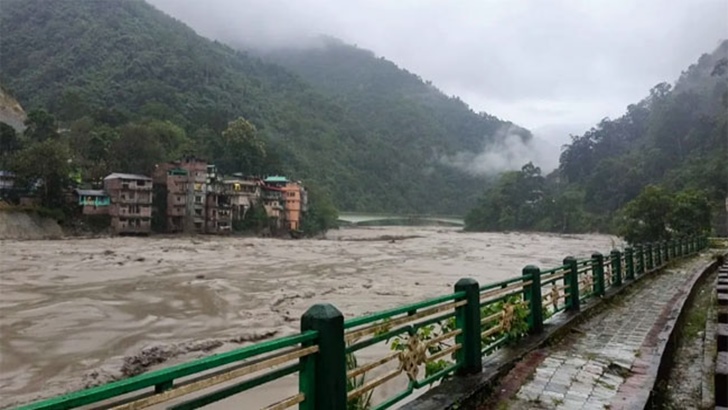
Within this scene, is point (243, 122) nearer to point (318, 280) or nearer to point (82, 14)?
point (318, 280)

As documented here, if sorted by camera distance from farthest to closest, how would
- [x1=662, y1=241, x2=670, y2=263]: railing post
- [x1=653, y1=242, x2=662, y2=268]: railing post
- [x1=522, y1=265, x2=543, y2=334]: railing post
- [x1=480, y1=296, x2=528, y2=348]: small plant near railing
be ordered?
[x1=662, y1=241, x2=670, y2=263]: railing post
[x1=653, y1=242, x2=662, y2=268]: railing post
[x1=522, y1=265, x2=543, y2=334]: railing post
[x1=480, y1=296, x2=528, y2=348]: small plant near railing

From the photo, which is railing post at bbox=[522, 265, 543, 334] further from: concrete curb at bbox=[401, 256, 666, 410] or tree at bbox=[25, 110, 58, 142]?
tree at bbox=[25, 110, 58, 142]

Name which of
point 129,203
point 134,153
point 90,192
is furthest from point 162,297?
point 134,153

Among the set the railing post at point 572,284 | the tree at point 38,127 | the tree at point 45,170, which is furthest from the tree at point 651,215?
the tree at point 38,127

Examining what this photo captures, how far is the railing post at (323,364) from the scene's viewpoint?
3.06 metres

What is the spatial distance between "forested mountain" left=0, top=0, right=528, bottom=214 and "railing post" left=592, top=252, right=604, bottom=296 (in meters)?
54.7

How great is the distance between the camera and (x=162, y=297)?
19.3m

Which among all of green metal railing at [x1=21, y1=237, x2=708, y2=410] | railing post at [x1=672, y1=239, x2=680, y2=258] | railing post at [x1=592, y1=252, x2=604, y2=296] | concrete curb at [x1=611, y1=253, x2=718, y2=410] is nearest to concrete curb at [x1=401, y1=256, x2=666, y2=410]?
green metal railing at [x1=21, y1=237, x2=708, y2=410]

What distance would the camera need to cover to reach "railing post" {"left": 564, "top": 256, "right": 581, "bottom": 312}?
8.43 metres

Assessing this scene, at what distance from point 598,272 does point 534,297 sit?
4505mm

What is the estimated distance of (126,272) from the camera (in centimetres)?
2633

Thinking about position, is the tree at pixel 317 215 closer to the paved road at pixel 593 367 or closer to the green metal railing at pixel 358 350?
the paved road at pixel 593 367

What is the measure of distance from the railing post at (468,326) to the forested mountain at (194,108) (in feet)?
189

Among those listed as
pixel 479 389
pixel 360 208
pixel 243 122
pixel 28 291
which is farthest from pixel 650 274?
pixel 360 208
